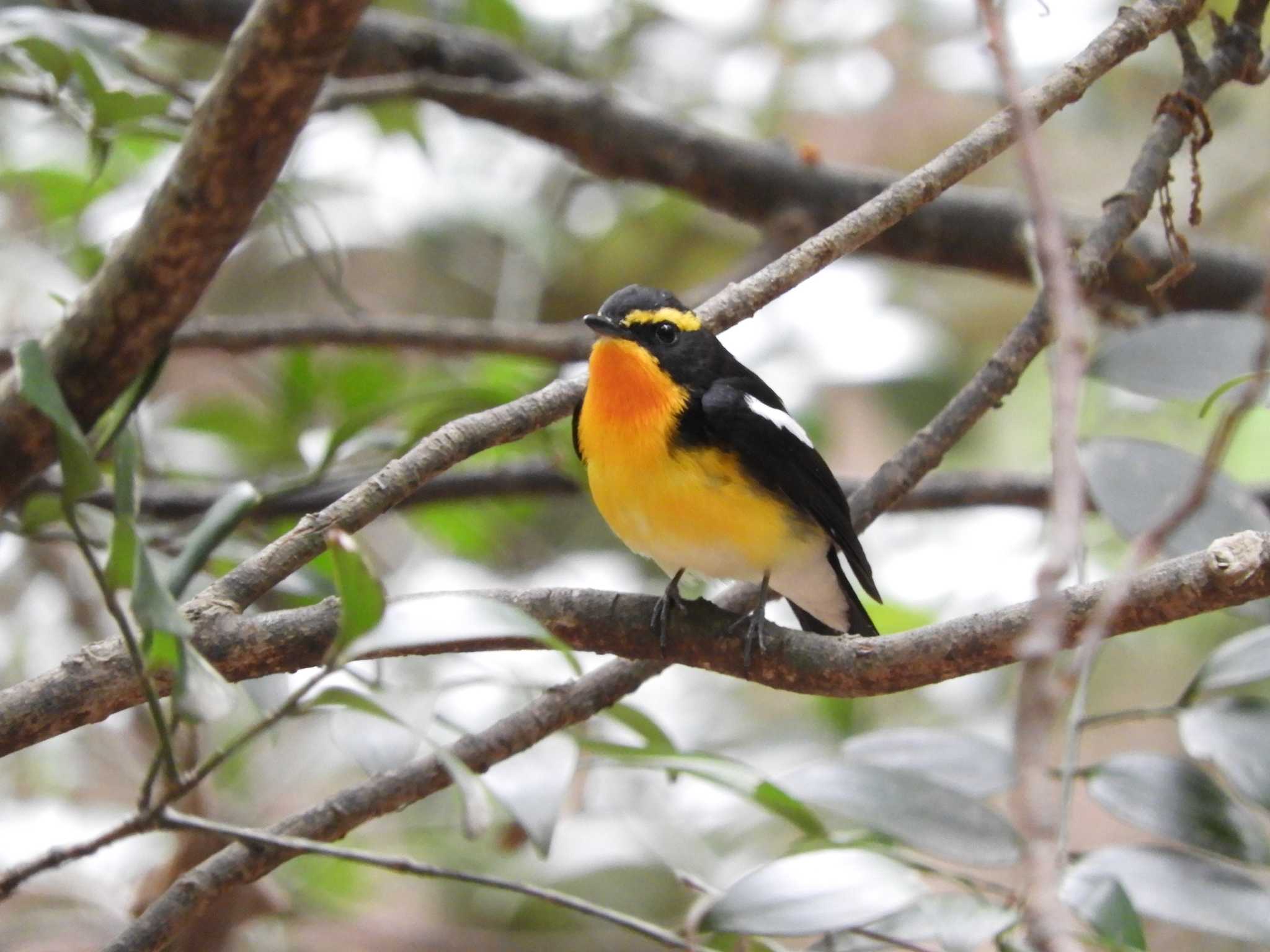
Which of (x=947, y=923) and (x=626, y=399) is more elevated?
(x=626, y=399)

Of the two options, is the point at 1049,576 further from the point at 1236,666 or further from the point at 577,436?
the point at 577,436

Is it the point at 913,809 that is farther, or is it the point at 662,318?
the point at 662,318

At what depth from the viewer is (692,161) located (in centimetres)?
357

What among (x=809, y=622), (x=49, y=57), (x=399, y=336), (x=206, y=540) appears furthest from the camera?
(x=399, y=336)

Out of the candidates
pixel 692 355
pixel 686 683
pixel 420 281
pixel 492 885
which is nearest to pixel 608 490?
pixel 692 355

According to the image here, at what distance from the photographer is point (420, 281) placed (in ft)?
18.6

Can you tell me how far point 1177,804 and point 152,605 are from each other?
5.32 feet

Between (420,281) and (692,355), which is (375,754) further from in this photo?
(420,281)

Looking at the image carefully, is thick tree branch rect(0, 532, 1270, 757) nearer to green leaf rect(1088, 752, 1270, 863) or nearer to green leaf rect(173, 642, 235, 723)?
green leaf rect(173, 642, 235, 723)

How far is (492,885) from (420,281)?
447 cm

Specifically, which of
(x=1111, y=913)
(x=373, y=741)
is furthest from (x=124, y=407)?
(x=1111, y=913)

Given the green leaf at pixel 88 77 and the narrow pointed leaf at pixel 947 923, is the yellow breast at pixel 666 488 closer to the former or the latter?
the narrow pointed leaf at pixel 947 923

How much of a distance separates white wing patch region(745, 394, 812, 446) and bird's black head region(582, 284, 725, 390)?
0.31 ft

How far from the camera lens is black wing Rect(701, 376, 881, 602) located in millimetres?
2344
